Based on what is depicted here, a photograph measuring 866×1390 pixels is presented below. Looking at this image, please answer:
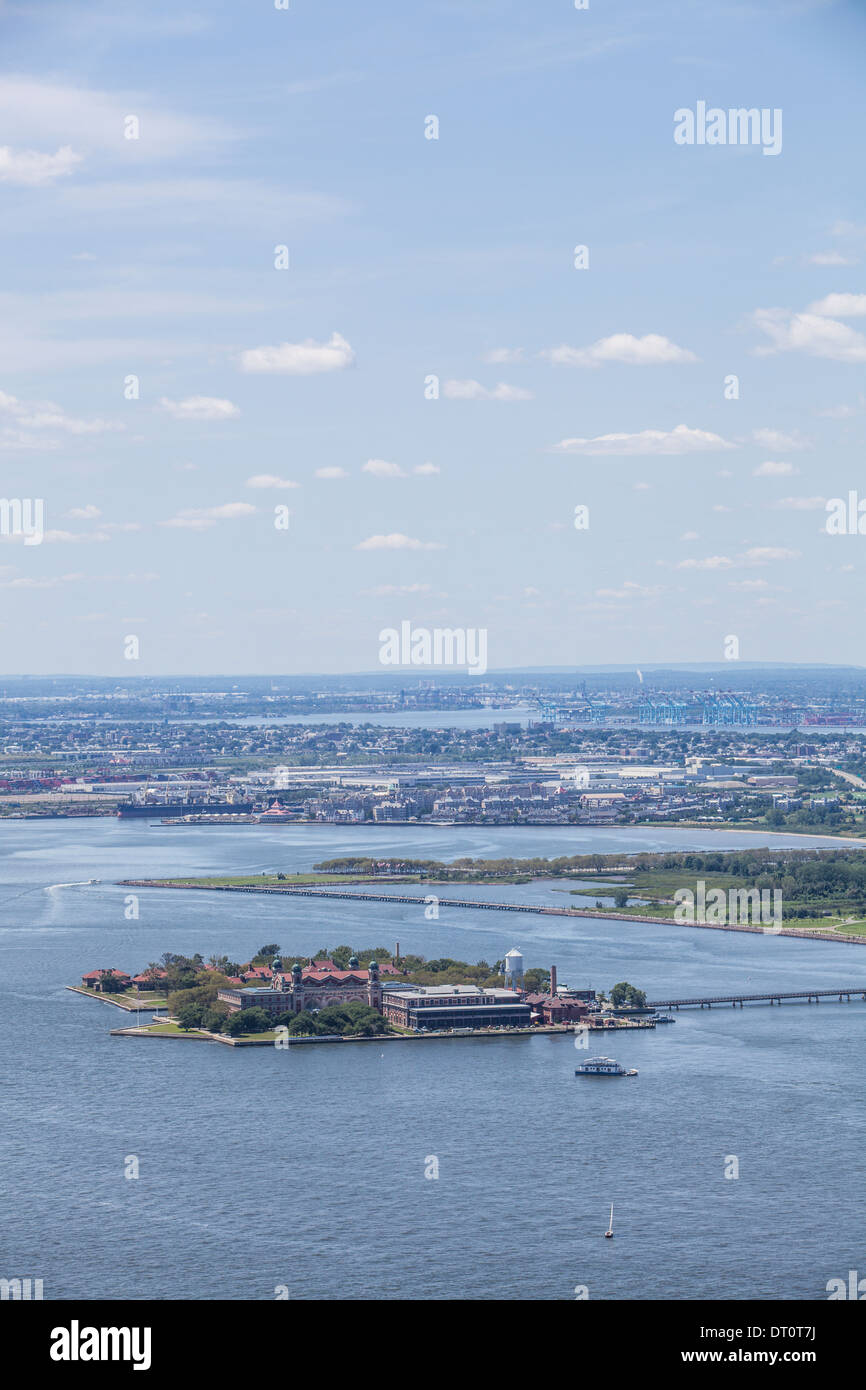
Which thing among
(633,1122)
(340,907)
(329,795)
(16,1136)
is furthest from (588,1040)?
(329,795)

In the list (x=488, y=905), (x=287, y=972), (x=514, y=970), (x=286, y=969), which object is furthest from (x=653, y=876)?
(x=287, y=972)

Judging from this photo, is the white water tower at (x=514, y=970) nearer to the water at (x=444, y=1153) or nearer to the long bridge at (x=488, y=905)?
the water at (x=444, y=1153)

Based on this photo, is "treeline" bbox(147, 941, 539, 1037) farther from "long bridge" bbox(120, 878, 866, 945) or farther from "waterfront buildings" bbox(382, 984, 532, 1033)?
"long bridge" bbox(120, 878, 866, 945)

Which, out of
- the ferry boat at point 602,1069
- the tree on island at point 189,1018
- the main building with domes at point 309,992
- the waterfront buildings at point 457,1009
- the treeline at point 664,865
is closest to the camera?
the ferry boat at point 602,1069

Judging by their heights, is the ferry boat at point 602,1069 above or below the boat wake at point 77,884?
below

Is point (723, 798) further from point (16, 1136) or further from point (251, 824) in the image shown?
point (16, 1136)

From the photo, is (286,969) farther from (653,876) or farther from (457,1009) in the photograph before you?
(653,876)

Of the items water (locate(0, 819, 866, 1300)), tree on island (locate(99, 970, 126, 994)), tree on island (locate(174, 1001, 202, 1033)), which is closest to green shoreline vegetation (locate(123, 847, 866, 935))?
water (locate(0, 819, 866, 1300))

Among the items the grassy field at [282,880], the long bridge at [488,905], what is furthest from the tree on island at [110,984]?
the grassy field at [282,880]
